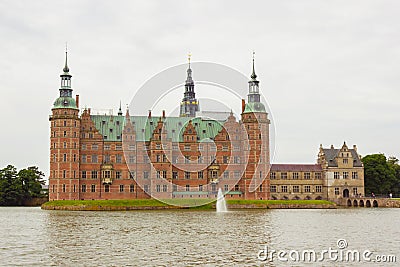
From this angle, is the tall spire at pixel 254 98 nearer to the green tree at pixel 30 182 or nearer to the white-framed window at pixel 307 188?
the white-framed window at pixel 307 188

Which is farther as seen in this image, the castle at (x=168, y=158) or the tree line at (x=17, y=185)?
the tree line at (x=17, y=185)

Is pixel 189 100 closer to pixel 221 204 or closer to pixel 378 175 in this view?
pixel 378 175

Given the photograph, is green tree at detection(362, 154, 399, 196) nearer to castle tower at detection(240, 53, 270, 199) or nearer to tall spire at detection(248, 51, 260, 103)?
castle tower at detection(240, 53, 270, 199)

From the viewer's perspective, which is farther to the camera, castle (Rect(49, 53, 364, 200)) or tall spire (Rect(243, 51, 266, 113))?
tall spire (Rect(243, 51, 266, 113))

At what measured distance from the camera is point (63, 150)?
300 ft

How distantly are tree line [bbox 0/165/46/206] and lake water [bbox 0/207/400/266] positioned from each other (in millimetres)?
48089

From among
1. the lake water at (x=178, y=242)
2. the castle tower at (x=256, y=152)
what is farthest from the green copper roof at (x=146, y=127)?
the lake water at (x=178, y=242)

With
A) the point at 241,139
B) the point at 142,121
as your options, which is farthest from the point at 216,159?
the point at 142,121

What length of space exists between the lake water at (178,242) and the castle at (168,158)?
1531 inches

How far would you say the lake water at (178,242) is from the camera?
30328 millimetres

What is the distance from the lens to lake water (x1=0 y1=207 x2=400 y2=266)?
3033 cm

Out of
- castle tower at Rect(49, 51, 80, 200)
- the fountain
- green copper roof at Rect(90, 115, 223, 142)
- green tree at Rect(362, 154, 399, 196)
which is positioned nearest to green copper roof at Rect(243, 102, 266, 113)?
green copper roof at Rect(90, 115, 223, 142)

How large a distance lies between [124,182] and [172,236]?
5664cm

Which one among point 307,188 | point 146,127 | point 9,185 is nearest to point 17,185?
point 9,185
